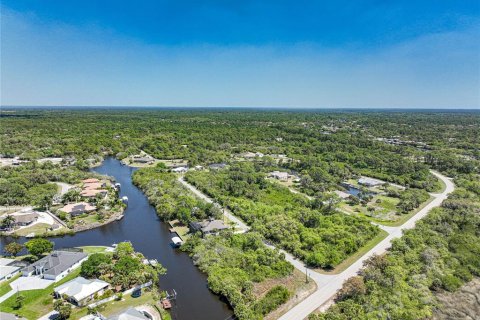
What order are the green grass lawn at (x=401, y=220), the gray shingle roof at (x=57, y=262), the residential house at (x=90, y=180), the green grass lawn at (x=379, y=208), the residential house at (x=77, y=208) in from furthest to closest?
the residential house at (x=90, y=180), the green grass lawn at (x=379, y=208), the residential house at (x=77, y=208), the green grass lawn at (x=401, y=220), the gray shingle roof at (x=57, y=262)

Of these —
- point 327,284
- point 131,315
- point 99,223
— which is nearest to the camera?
point 131,315

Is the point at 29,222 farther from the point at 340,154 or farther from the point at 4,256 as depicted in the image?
the point at 340,154

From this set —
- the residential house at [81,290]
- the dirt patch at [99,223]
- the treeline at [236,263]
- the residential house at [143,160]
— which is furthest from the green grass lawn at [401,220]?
the residential house at [143,160]

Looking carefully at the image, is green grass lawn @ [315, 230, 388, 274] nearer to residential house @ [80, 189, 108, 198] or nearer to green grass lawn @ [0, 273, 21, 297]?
green grass lawn @ [0, 273, 21, 297]

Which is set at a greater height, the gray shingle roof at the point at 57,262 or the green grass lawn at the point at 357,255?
the gray shingle roof at the point at 57,262

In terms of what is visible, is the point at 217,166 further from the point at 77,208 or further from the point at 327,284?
the point at 327,284

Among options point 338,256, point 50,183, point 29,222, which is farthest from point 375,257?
point 50,183

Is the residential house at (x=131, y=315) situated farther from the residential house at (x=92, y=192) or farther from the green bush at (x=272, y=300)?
the residential house at (x=92, y=192)

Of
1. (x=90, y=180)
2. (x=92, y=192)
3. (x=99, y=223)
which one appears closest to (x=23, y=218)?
(x=99, y=223)
